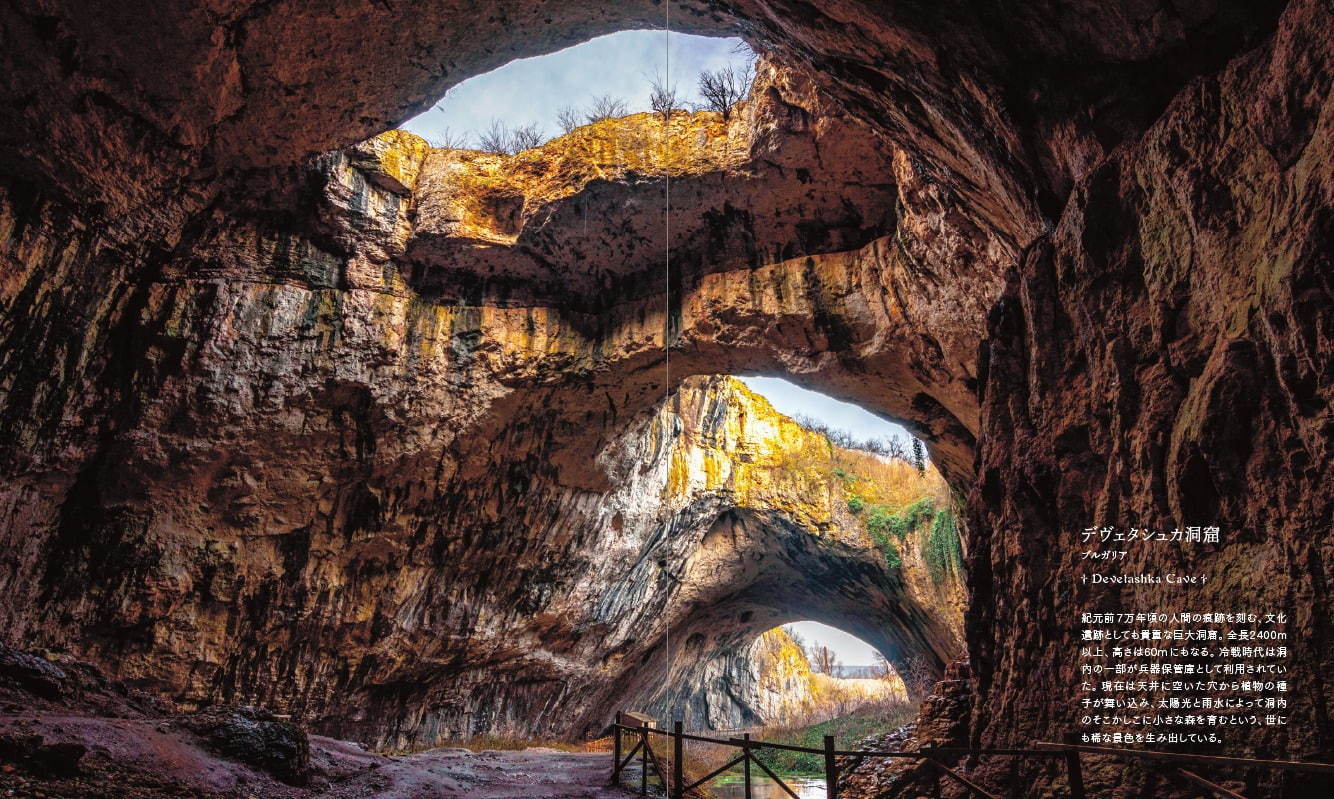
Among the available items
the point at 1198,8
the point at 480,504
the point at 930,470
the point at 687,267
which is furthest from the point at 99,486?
the point at 930,470

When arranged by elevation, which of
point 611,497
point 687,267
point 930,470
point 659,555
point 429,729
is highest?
point 687,267

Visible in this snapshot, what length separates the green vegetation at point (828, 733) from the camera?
1817cm

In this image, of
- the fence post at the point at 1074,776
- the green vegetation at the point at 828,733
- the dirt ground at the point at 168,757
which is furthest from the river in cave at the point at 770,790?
the fence post at the point at 1074,776

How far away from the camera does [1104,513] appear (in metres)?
4.62

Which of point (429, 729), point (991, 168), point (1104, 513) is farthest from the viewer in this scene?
point (429, 729)

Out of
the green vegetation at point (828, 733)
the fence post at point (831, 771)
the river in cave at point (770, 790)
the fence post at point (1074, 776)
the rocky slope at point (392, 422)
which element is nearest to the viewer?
the fence post at point (1074, 776)

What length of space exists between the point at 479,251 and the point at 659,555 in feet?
29.2

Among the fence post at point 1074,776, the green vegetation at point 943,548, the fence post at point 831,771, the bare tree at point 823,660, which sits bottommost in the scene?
the bare tree at point 823,660

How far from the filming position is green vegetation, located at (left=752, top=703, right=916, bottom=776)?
18.2 metres

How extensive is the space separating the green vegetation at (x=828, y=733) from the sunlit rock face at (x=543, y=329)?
7.40 metres

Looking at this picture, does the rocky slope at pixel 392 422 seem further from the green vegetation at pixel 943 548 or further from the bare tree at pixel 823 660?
the bare tree at pixel 823 660

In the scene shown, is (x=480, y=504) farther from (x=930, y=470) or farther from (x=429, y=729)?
(x=930, y=470)

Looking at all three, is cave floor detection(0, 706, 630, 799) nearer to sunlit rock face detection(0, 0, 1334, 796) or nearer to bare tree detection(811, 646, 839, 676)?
sunlit rock face detection(0, 0, 1334, 796)

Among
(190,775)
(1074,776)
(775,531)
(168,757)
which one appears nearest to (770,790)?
(775,531)
